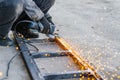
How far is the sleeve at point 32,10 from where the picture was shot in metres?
3.68

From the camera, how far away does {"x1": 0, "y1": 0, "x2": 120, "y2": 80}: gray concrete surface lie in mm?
3559

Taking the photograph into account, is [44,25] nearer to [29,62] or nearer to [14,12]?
[14,12]

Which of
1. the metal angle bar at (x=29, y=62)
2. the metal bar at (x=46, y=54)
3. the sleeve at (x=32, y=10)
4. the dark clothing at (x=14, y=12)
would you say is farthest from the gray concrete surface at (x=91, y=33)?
the sleeve at (x=32, y=10)

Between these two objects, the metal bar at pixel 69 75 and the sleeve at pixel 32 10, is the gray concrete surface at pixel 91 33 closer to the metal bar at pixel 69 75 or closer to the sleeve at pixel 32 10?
the metal bar at pixel 69 75

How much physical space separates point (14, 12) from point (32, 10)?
288 millimetres

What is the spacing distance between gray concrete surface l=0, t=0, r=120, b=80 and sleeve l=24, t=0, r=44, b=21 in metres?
0.53

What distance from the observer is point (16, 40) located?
160 inches

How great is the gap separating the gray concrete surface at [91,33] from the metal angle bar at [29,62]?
0.08 meters

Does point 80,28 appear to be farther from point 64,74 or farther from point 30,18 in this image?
point 64,74

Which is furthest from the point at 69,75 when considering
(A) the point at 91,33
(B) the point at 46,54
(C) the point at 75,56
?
(A) the point at 91,33

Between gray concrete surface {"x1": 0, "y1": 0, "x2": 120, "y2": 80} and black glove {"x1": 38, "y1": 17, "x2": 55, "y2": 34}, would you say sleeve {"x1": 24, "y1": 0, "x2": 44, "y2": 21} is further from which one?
gray concrete surface {"x1": 0, "y1": 0, "x2": 120, "y2": 80}

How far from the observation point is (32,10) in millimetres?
3711

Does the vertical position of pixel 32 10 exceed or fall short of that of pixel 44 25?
it exceeds it

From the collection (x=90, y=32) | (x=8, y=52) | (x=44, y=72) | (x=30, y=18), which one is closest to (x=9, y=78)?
(x=44, y=72)
